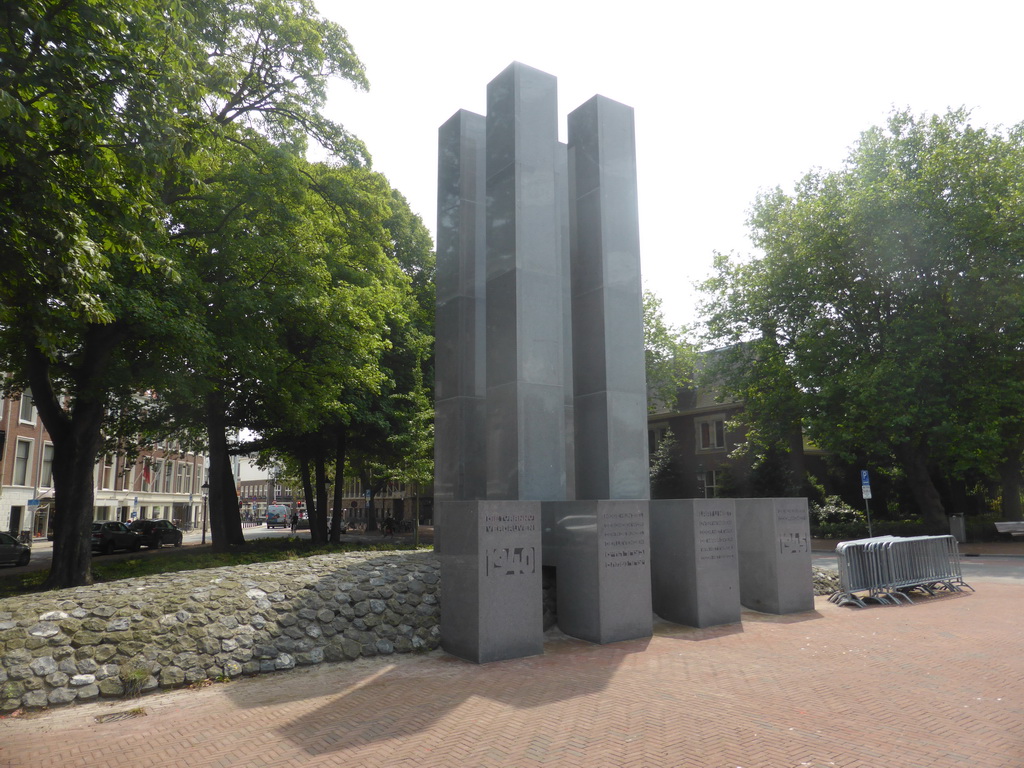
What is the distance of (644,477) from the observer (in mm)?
12609

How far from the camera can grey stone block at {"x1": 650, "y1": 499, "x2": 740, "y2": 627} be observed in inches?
436

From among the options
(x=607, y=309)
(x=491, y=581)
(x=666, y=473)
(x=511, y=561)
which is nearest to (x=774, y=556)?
(x=607, y=309)

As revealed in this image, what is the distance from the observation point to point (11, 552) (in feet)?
88.7

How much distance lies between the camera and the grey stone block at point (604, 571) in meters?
10.0

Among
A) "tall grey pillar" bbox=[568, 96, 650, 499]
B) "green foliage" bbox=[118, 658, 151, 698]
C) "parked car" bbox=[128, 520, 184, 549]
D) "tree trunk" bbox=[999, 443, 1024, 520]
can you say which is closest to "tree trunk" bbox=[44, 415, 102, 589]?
"green foliage" bbox=[118, 658, 151, 698]

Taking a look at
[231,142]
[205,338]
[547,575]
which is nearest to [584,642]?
[547,575]

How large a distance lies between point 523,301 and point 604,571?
183 inches

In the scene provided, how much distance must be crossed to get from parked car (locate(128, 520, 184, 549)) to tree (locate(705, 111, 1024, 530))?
3187 centimetres

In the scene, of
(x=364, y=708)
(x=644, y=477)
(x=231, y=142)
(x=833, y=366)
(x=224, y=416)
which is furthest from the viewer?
(x=833, y=366)

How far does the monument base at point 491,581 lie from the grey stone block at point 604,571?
40.4 inches

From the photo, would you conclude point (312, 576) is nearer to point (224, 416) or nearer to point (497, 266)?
point (497, 266)

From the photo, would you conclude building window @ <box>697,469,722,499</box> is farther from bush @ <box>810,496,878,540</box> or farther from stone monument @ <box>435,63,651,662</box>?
stone monument @ <box>435,63,651,662</box>

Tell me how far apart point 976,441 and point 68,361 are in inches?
1229

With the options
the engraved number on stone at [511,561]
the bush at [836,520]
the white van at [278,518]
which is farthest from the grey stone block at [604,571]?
the white van at [278,518]
